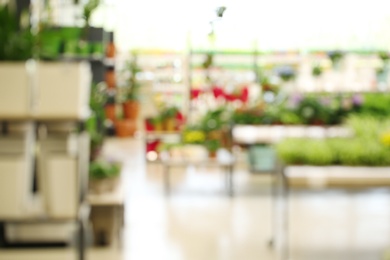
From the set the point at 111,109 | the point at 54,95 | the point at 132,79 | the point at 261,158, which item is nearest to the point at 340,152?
the point at 54,95

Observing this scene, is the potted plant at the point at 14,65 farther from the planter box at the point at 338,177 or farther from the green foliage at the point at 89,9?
the planter box at the point at 338,177

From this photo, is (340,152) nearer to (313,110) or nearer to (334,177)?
(334,177)

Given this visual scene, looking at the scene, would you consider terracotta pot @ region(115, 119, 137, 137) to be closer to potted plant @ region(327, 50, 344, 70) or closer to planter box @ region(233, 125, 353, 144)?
planter box @ region(233, 125, 353, 144)

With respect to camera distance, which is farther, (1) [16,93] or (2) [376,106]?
(2) [376,106]

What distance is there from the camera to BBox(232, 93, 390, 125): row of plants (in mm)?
8031

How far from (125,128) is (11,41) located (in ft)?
32.8

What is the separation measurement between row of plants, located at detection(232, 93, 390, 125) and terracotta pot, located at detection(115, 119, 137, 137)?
552 centimetres

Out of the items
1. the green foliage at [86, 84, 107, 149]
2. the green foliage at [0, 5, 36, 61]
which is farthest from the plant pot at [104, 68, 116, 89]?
the green foliage at [0, 5, 36, 61]

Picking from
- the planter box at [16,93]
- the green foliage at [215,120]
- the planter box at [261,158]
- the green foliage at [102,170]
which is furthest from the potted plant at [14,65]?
the planter box at [261,158]

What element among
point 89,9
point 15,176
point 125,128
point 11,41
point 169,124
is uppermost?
point 89,9

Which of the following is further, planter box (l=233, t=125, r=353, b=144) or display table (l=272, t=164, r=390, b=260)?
planter box (l=233, t=125, r=353, b=144)

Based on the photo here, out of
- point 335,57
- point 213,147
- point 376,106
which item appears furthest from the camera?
point 335,57

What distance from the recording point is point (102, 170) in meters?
5.13

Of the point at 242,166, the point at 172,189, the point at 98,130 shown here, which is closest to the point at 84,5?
the point at 98,130
